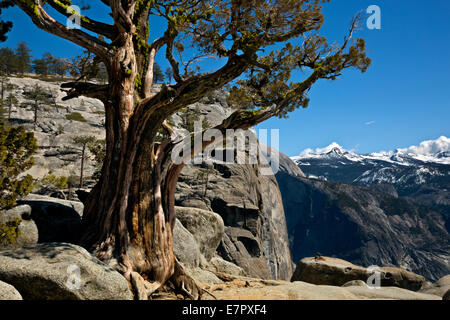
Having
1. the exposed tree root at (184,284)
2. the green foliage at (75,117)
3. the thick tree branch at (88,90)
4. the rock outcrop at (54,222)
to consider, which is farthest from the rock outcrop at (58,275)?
the green foliage at (75,117)

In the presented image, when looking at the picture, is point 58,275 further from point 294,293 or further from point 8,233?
point 294,293

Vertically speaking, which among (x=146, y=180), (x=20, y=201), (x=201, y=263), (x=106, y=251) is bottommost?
(x=201, y=263)

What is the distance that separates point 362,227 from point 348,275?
15482 centimetres

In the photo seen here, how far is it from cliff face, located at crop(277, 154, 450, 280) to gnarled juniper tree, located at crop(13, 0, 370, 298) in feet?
502

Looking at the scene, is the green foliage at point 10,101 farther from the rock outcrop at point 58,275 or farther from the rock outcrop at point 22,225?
the rock outcrop at point 58,275

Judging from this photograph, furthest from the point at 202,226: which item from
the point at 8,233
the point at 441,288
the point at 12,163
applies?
the point at 441,288

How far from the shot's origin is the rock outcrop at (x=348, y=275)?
18109mm

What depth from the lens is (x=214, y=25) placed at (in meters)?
9.11

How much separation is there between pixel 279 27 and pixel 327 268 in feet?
53.6

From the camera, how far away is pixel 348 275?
59.7ft

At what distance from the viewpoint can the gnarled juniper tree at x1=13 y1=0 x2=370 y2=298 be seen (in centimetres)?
812

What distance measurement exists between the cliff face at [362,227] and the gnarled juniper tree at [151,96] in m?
153
